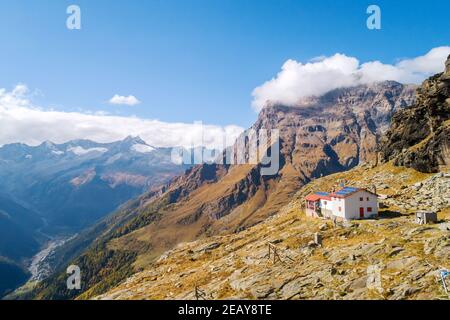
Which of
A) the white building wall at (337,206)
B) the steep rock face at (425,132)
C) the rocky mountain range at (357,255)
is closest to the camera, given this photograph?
the rocky mountain range at (357,255)

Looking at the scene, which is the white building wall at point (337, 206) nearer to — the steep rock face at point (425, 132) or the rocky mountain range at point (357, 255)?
the rocky mountain range at point (357, 255)

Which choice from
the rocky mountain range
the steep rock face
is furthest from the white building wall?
the steep rock face

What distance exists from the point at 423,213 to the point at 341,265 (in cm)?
1978

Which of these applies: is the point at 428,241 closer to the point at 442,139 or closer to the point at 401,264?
the point at 401,264

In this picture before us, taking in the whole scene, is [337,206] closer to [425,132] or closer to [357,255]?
[357,255]

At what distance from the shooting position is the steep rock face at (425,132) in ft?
331

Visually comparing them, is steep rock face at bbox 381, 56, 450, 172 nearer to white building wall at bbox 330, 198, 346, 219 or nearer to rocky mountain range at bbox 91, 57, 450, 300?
rocky mountain range at bbox 91, 57, 450, 300

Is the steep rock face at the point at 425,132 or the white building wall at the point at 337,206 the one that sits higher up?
the steep rock face at the point at 425,132

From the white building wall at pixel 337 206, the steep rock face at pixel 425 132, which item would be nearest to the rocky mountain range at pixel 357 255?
the steep rock face at pixel 425 132

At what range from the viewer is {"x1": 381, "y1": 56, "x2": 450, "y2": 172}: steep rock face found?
100750 millimetres

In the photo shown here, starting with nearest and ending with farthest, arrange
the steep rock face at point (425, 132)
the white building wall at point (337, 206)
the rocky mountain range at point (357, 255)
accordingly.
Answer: the rocky mountain range at point (357, 255) → the white building wall at point (337, 206) → the steep rock face at point (425, 132)

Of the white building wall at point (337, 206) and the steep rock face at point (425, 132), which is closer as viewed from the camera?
the white building wall at point (337, 206)

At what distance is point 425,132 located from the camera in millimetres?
119000
